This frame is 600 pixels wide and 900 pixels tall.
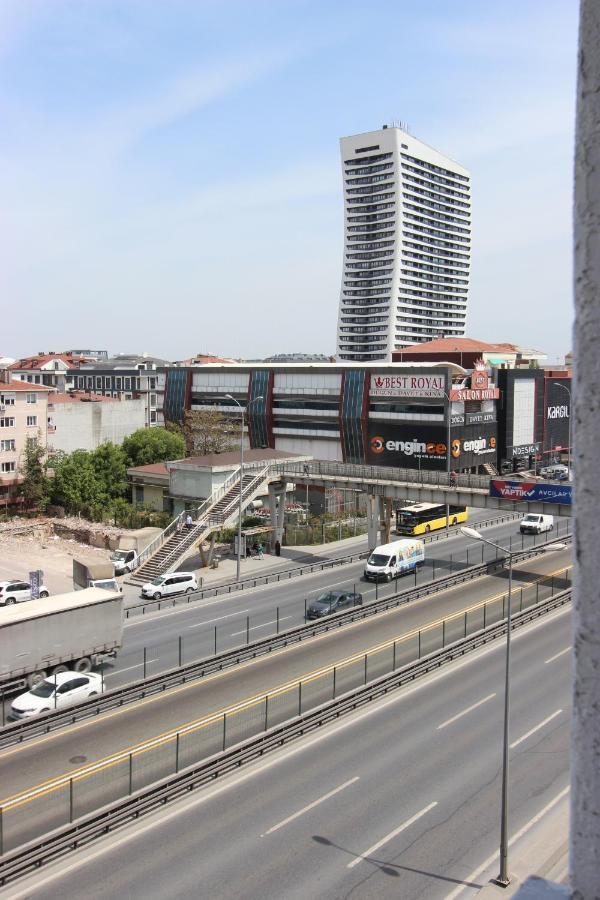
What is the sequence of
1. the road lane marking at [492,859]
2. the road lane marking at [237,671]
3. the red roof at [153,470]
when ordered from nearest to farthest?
the road lane marking at [492,859] → the road lane marking at [237,671] → the red roof at [153,470]

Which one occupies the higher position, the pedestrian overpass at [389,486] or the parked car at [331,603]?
the pedestrian overpass at [389,486]

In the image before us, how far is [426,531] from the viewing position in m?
68.8

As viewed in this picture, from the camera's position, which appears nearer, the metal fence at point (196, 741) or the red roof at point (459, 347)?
the metal fence at point (196, 741)

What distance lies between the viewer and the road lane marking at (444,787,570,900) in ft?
56.4

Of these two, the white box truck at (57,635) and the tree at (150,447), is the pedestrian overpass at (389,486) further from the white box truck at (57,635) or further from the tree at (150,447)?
the white box truck at (57,635)

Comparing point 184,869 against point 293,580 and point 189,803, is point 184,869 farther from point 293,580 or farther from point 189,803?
point 293,580

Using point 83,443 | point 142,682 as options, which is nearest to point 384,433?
point 83,443

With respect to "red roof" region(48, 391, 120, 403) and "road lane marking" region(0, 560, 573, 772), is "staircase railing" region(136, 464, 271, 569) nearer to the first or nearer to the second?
"road lane marking" region(0, 560, 573, 772)

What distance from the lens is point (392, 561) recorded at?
49156 millimetres

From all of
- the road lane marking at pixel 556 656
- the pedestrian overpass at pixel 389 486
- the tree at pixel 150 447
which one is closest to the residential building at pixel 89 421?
the tree at pixel 150 447

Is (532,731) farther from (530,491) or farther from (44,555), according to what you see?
(44,555)

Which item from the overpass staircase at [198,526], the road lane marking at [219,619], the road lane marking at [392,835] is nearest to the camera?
the road lane marking at [392,835]

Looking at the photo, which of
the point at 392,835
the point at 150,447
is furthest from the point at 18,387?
the point at 392,835

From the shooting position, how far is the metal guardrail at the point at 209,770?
1800 cm
